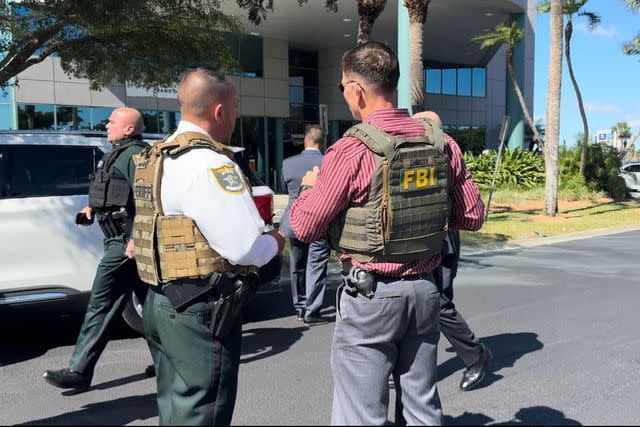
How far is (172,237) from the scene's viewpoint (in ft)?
7.49

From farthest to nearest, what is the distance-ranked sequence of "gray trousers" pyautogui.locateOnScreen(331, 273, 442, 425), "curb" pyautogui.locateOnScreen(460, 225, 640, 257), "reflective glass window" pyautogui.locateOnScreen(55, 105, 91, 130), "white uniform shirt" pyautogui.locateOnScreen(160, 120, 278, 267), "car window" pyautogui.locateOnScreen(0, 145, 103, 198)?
"reflective glass window" pyautogui.locateOnScreen(55, 105, 91, 130) < "curb" pyautogui.locateOnScreen(460, 225, 640, 257) < "car window" pyautogui.locateOnScreen(0, 145, 103, 198) < "gray trousers" pyautogui.locateOnScreen(331, 273, 442, 425) < "white uniform shirt" pyautogui.locateOnScreen(160, 120, 278, 267)

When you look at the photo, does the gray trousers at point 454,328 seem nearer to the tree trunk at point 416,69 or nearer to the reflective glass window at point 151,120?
the tree trunk at point 416,69

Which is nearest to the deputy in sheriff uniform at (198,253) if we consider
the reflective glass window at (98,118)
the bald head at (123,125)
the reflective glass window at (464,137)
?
the bald head at (123,125)

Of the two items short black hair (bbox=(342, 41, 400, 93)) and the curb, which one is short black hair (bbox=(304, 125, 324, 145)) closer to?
short black hair (bbox=(342, 41, 400, 93))

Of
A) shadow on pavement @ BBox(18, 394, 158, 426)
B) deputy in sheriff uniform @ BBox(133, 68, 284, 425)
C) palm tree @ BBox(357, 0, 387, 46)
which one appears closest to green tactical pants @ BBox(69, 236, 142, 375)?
shadow on pavement @ BBox(18, 394, 158, 426)

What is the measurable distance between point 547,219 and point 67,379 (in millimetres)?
15225

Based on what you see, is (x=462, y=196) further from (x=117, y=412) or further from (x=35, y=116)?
(x=35, y=116)

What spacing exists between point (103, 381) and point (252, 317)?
2181mm

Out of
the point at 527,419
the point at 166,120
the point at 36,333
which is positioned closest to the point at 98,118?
the point at 166,120

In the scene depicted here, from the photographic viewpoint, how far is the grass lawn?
13.9 meters

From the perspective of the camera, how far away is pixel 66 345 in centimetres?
542

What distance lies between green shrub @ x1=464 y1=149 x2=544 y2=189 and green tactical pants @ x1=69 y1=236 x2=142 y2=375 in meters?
20.9

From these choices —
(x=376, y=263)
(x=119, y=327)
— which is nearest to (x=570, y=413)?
(x=376, y=263)

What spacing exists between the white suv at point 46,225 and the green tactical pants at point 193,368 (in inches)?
117
